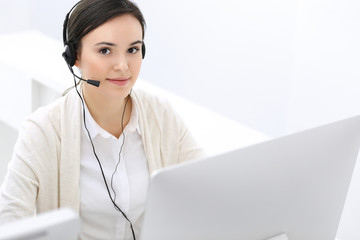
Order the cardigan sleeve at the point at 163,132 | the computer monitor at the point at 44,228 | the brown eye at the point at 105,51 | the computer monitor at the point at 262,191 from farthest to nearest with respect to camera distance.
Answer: the cardigan sleeve at the point at 163,132, the brown eye at the point at 105,51, the computer monitor at the point at 262,191, the computer monitor at the point at 44,228

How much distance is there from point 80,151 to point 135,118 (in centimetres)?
21

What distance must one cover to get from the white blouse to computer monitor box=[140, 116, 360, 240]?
0.55 metres

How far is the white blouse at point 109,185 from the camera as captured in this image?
1.75m

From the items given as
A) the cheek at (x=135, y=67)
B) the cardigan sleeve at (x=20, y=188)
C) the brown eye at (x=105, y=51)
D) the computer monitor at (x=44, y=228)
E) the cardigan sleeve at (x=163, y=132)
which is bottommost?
the computer monitor at (x=44, y=228)

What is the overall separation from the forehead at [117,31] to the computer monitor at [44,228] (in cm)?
81

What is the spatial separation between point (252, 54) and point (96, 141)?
1.72 metres

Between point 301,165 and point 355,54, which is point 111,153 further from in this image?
point 355,54

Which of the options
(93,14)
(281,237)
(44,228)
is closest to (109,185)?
A: (93,14)

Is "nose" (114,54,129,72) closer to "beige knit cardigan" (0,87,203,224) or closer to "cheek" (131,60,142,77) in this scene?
"cheek" (131,60,142,77)

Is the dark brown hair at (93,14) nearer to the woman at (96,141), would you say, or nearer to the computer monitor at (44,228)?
the woman at (96,141)

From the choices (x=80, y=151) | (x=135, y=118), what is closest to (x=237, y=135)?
(x=135, y=118)

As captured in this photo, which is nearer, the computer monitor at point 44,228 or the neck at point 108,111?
the computer monitor at point 44,228

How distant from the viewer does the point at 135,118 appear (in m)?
1.85

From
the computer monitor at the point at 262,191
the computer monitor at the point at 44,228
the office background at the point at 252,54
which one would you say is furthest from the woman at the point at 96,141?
the computer monitor at the point at 44,228
